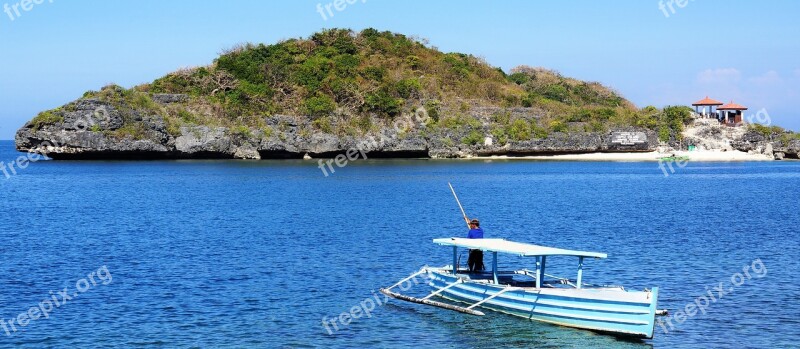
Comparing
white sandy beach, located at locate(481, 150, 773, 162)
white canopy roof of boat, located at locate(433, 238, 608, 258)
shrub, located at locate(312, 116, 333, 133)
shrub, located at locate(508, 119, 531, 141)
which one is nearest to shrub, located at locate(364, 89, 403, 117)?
shrub, located at locate(312, 116, 333, 133)

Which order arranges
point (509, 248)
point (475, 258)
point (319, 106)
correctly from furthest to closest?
point (319, 106)
point (475, 258)
point (509, 248)

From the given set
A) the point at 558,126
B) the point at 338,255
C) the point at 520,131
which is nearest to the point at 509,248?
the point at 338,255

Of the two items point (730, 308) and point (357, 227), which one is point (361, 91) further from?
point (730, 308)

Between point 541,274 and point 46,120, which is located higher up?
point 46,120

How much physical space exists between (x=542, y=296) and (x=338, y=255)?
47.2ft

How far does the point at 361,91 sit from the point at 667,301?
108 meters

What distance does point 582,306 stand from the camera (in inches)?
944

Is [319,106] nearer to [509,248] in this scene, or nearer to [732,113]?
[732,113]

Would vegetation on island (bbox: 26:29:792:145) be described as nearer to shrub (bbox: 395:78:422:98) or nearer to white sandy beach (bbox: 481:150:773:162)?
shrub (bbox: 395:78:422:98)

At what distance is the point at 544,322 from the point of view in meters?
25.2

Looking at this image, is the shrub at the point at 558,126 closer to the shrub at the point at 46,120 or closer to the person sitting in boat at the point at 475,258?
the shrub at the point at 46,120

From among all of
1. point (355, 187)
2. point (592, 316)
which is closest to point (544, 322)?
point (592, 316)

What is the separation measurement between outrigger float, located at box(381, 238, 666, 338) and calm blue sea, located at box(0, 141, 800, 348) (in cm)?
36

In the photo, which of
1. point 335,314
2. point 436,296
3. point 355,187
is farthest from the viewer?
point 355,187
